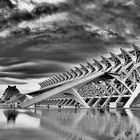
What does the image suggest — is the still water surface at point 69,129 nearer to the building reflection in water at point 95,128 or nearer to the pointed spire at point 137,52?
the building reflection in water at point 95,128

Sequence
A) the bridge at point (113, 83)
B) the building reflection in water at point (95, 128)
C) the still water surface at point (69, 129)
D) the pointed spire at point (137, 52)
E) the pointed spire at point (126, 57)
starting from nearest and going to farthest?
the still water surface at point (69, 129) < the building reflection in water at point (95, 128) < the bridge at point (113, 83) < the pointed spire at point (137, 52) < the pointed spire at point (126, 57)

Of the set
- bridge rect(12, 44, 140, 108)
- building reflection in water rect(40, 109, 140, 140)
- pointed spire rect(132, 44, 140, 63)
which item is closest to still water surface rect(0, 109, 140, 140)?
building reflection in water rect(40, 109, 140, 140)

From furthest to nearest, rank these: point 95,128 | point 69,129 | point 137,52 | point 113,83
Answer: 1. point 113,83
2. point 137,52
3. point 95,128
4. point 69,129

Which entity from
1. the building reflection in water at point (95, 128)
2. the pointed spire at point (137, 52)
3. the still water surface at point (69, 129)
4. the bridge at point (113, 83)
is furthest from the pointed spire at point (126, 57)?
the still water surface at point (69, 129)

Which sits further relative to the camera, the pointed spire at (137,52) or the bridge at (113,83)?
the pointed spire at (137,52)

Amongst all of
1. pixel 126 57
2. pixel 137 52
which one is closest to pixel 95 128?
pixel 137 52

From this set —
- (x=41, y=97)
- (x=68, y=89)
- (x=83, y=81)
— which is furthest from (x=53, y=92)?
(x=83, y=81)

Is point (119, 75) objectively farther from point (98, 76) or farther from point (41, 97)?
point (41, 97)

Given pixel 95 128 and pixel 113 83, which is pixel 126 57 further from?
pixel 95 128

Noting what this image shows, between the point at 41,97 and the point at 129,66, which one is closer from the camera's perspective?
the point at 41,97

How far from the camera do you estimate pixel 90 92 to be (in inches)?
2554

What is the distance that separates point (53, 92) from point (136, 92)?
17.8 meters

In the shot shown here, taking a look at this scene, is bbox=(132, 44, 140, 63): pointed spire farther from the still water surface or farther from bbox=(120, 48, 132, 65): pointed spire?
the still water surface

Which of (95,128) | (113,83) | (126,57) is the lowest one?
(95,128)
